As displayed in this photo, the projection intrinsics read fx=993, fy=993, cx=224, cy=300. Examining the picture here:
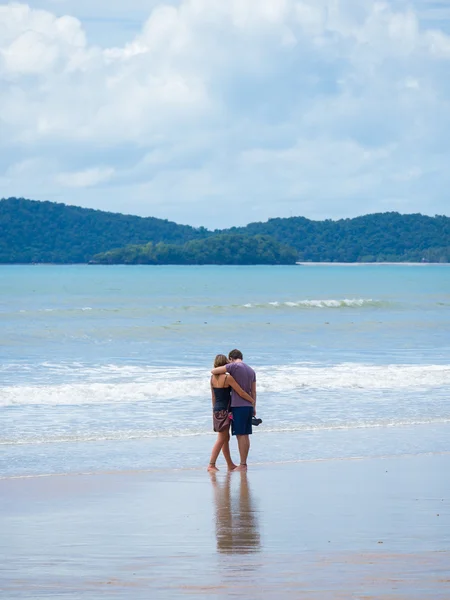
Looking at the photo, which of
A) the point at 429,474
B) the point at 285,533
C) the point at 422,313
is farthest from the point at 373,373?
the point at 422,313

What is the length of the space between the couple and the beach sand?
0.44 m

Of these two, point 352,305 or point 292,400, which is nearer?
point 292,400

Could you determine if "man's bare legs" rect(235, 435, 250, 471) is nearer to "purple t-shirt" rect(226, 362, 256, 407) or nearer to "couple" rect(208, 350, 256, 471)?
"couple" rect(208, 350, 256, 471)

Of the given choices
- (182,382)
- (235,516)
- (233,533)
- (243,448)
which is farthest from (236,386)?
(182,382)

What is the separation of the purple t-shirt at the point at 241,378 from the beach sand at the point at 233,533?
85 centimetres

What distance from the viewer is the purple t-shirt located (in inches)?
476

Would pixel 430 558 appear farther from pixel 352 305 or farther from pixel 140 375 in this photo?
pixel 352 305

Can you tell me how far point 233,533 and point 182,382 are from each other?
1196 cm

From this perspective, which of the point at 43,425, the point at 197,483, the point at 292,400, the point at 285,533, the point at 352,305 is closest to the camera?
the point at 285,533

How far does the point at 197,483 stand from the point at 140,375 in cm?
1194

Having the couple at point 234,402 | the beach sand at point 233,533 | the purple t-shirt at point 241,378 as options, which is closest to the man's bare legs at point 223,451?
the couple at point 234,402

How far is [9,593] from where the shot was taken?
658 cm

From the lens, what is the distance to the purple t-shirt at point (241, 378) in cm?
1208

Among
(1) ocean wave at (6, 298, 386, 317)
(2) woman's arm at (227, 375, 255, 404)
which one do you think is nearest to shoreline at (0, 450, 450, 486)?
(2) woman's arm at (227, 375, 255, 404)
